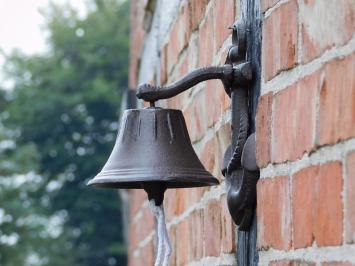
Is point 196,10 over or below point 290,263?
over

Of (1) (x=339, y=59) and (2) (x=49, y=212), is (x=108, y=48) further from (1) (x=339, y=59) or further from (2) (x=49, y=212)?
(1) (x=339, y=59)

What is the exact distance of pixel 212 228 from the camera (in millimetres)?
1894

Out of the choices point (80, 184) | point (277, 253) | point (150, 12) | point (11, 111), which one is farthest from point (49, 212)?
point (277, 253)

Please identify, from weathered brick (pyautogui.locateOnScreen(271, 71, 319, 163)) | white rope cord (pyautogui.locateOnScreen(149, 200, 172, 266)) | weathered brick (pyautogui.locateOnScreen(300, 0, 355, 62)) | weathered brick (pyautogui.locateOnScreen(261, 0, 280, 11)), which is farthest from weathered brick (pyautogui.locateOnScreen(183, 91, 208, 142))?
weathered brick (pyautogui.locateOnScreen(300, 0, 355, 62))

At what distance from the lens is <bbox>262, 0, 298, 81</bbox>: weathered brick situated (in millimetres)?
1339

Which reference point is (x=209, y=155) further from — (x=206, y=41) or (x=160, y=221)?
(x=160, y=221)

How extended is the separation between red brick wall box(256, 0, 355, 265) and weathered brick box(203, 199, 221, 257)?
1.16 feet

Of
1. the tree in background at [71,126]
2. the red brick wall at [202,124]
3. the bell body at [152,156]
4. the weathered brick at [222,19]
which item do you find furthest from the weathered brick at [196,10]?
the tree in background at [71,126]

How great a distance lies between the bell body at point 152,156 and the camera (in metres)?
1.65

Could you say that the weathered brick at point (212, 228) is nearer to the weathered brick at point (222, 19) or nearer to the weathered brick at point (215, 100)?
the weathered brick at point (215, 100)

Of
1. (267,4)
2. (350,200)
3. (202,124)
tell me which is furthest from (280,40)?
(202,124)

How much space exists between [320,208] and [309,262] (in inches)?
3.1

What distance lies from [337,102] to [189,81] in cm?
50

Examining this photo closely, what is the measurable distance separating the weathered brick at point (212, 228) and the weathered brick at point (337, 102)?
65 centimetres
